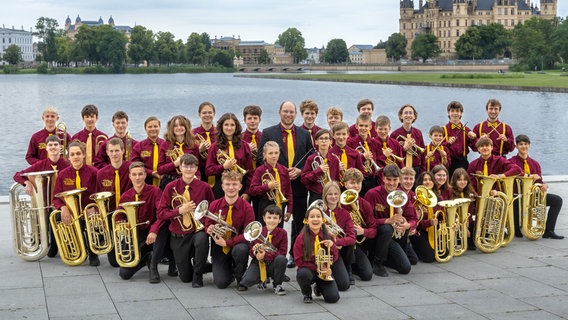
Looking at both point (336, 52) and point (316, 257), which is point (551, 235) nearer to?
point (316, 257)

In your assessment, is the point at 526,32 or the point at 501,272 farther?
the point at 526,32

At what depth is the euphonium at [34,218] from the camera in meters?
8.77

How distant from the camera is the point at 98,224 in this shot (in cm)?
833

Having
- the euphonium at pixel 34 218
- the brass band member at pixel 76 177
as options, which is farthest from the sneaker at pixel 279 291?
the euphonium at pixel 34 218

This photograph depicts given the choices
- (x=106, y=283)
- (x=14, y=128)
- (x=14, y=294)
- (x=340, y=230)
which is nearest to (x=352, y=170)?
(x=340, y=230)

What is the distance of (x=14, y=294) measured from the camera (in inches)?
297

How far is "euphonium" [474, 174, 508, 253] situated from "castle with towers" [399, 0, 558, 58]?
488 ft

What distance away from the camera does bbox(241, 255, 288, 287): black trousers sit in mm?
7598

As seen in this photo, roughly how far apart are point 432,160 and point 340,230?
10.1 ft

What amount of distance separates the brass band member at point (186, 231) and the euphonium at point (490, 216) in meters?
3.23

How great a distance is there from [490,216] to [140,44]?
149 meters

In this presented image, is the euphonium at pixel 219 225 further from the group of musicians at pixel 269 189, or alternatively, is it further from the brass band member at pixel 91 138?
the brass band member at pixel 91 138

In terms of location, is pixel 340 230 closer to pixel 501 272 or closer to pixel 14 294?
pixel 501 272

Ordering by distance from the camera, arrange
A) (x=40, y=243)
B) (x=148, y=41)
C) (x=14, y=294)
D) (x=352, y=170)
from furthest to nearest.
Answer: (x=148, y=41) → (x=40, y=243) → (x=352, y=170) → (x=14, y=294)
